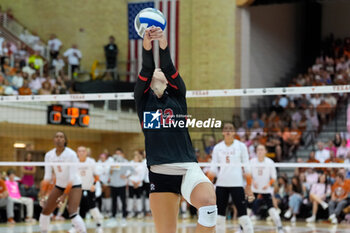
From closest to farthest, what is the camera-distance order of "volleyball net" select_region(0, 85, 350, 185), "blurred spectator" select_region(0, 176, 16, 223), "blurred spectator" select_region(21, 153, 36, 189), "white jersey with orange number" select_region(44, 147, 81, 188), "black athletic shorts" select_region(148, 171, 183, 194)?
1. "black athletic shorts" select_region(148, 171, 183, 194)
2. "white jersey with orange number" select_region(44, 147, 81, 188)
3. "blurred spectator" select_region(0, 176, 16, 223)
4. "volleyball net" select_region(0, 85, 350, 185)
5. "blurred spectator" select_region(21, 153, 36, 189)

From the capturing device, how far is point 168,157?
6.27m

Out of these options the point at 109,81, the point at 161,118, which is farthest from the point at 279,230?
the point at 109,81

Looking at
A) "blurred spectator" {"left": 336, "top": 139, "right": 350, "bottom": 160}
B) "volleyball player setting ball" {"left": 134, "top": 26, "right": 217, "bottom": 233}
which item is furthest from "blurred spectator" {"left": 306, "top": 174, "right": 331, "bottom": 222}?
"volleyball player setting ball" {"left": 134, "top": 26, "right": 217, "bottom": 233}

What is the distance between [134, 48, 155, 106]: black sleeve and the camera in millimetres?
6094

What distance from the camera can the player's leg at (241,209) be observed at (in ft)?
34.3

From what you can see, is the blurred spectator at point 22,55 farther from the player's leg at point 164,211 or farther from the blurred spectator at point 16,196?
the player's leg at point 164,211

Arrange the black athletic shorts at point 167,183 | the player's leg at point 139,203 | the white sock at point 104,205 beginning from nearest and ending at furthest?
the black athletic shorts at point 167,183
the player's leg at point 139,203
the white sock at point 104,205

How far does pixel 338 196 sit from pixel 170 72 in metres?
13.0

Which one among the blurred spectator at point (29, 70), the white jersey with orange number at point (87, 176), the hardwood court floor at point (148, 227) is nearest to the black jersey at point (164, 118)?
the hardwood court floor at point (148, 227)

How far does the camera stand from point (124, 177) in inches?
760

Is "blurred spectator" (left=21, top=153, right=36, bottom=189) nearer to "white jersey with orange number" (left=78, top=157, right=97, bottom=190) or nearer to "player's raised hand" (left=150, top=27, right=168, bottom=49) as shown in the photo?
"white jersey with orange number" (left=78, top=157, right=97, bottom=190)

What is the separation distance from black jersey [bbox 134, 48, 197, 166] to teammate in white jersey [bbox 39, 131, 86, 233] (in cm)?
531

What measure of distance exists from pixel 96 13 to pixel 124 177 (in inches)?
466

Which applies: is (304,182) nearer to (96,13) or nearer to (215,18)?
(215,18)
